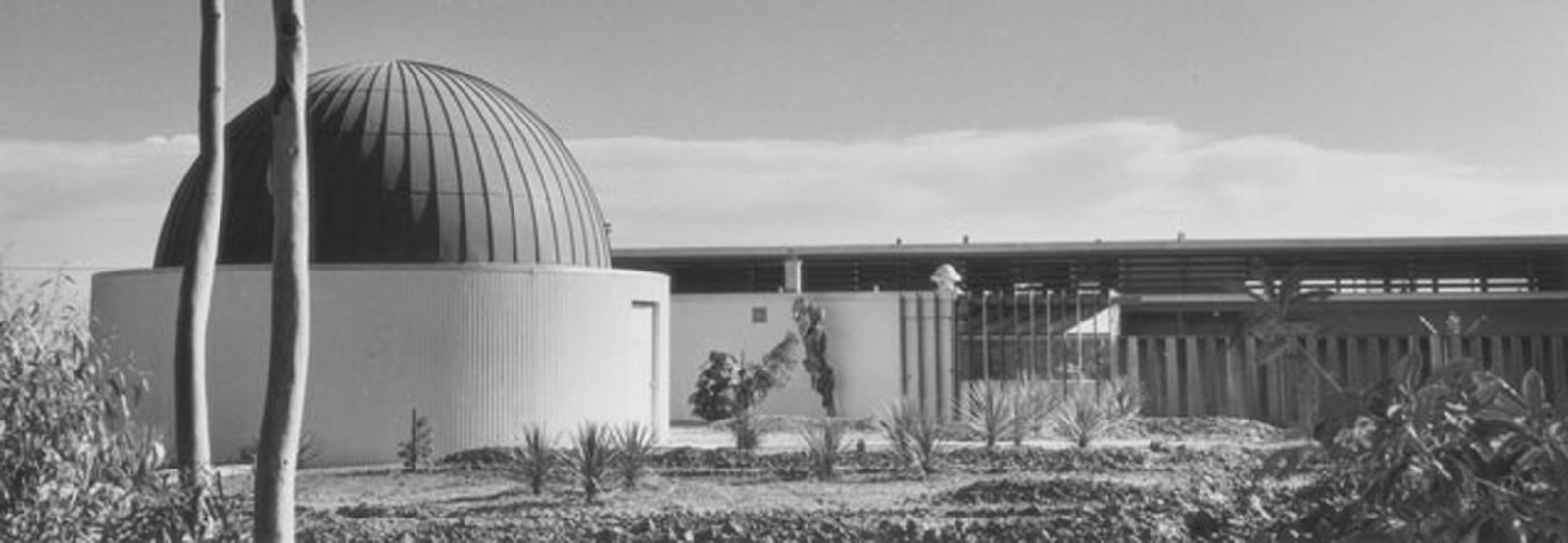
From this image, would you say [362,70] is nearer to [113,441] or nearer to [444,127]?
[444,127]

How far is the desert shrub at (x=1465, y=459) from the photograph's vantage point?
10.3ft

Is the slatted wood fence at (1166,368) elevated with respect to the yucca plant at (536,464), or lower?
elevated

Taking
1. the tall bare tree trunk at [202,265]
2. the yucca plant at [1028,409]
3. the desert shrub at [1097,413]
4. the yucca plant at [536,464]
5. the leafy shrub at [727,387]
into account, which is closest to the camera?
the tall bare tree trunk at [202,265]

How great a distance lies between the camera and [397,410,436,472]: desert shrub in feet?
52.7

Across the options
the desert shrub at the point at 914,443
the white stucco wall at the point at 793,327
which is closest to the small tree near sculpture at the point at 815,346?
the white stucco wall at the point at 793,327

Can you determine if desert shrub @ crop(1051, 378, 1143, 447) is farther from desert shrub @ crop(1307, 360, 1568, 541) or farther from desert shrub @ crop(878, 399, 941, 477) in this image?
desert shrub @ crop(1307, 360, 1568, 541)

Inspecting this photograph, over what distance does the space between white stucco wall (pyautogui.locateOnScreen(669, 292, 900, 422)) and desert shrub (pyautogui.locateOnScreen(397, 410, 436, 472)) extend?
391 inches

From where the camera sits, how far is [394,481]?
577 inches

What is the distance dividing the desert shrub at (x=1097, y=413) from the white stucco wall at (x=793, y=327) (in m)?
4.24

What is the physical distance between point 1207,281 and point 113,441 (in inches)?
1107

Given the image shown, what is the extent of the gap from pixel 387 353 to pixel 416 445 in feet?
6.30

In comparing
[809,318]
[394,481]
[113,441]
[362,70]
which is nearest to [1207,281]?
[809,318]

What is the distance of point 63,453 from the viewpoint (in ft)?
20.2

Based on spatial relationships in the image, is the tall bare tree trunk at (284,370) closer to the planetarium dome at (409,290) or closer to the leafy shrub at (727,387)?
the planetarium dome at (409,290)
